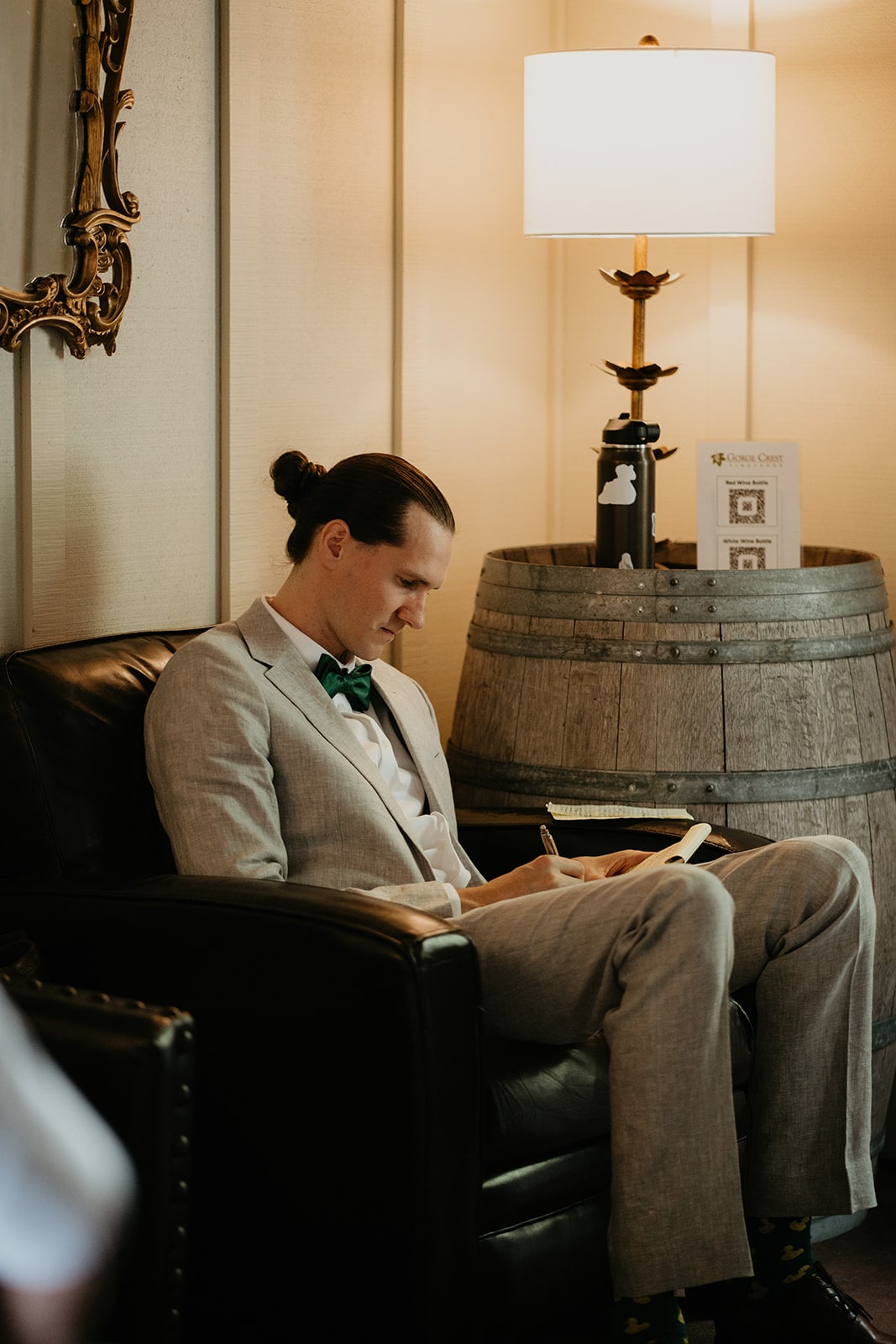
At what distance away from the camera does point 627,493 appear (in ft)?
8.03

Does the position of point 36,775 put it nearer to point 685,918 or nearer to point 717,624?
point 685,918

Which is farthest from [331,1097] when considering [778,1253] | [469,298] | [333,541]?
[469,298]

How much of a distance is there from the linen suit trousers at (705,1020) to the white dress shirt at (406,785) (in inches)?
11.6

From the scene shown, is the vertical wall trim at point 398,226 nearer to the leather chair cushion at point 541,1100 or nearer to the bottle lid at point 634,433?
the bottle lid at point 634,433

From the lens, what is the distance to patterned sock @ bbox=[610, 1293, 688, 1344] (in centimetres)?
159

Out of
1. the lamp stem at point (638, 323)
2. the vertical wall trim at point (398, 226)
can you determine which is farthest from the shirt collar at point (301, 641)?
the lamp stem at point (638, 323)

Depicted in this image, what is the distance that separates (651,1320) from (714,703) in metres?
0.87

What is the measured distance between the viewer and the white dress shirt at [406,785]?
79.8 inches

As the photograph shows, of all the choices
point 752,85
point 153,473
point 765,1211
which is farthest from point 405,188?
point 765,1211

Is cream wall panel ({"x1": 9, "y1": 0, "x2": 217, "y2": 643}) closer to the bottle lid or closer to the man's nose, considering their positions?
the man's nose

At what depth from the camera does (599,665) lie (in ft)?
7.29

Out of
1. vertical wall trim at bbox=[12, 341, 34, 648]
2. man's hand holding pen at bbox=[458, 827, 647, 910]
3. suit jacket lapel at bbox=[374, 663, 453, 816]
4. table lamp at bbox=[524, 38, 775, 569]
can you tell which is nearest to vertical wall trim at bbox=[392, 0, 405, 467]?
table lamp at bbox=[524, 38, 775, 569]

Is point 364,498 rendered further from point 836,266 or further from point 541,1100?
point 836,266

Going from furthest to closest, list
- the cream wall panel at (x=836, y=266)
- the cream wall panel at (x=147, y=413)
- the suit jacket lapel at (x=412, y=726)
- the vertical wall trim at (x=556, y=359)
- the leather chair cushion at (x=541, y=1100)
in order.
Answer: the vertical wall trim at (x=556, y=359)
the cream wall panel at (x=836, y=266)
the suit jacket lapel at (x=412, y=726)
the cream wall panel at (x=147, y=413)
the leather chair cushion at (x=541, y=1100)
